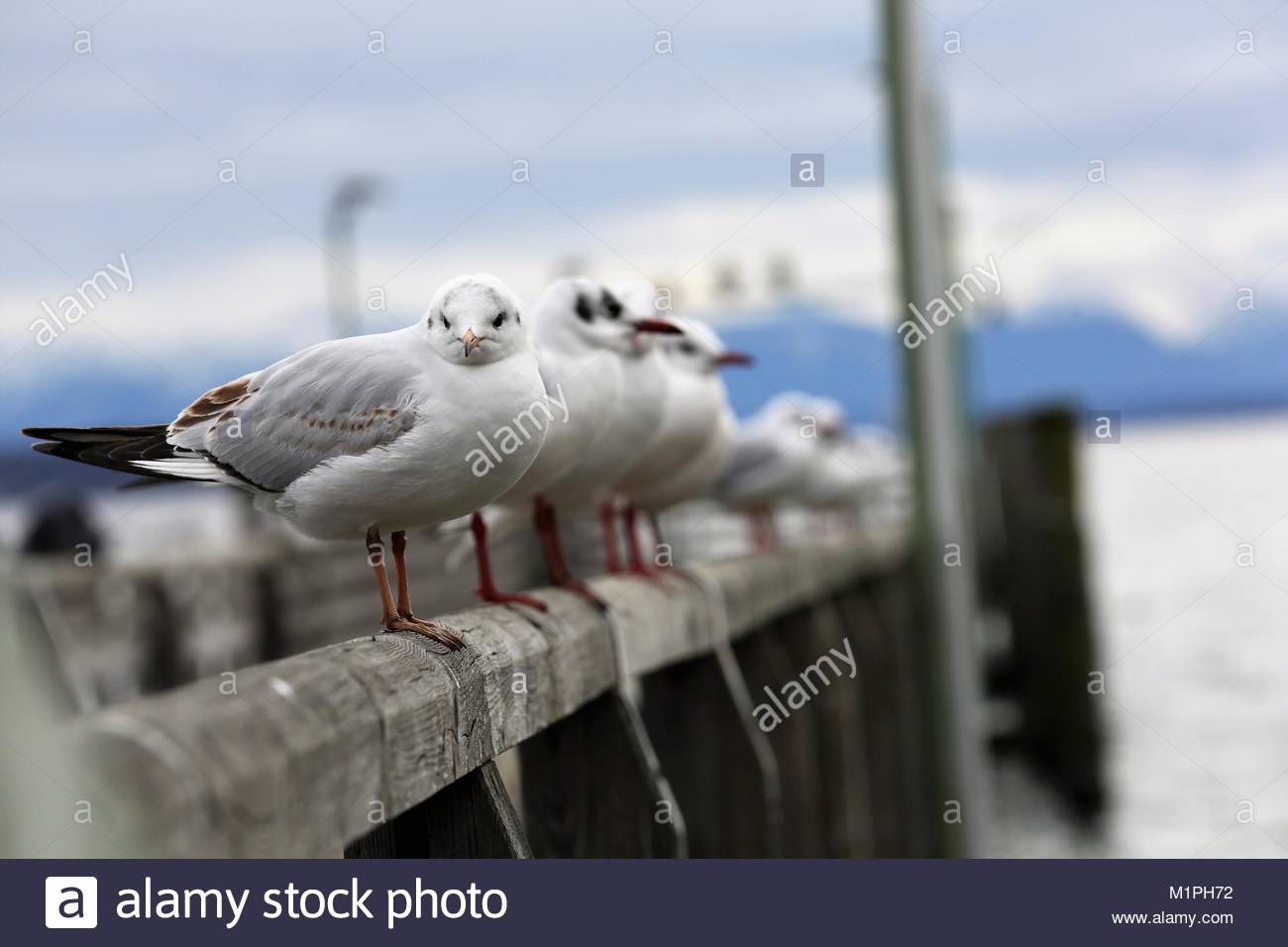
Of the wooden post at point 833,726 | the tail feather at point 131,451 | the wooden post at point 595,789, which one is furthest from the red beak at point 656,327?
the wooden post at point 833,726

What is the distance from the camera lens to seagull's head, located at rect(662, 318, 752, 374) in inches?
214

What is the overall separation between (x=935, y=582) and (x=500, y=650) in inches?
201

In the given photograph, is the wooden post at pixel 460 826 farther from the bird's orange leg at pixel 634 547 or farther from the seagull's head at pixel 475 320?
the bird's orange leg at pixel 634 547

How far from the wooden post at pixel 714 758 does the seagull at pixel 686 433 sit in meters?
0.51

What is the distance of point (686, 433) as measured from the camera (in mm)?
5172

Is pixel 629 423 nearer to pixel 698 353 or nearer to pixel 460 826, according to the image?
pixel 698 353

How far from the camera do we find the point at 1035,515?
16.1 m

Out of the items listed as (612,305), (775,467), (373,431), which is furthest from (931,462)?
(373,431)

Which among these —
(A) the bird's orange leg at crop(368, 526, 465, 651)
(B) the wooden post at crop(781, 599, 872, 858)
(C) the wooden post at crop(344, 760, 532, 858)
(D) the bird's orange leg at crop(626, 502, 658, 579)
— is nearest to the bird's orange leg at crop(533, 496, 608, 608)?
(D) the bird's orange leg at crop(626, 502, 658, 579)

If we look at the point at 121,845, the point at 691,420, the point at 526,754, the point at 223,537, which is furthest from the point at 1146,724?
the point at 121,845

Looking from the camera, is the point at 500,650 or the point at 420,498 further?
the point at 420,498

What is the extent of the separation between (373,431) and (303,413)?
0.16 m

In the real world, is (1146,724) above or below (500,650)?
below
